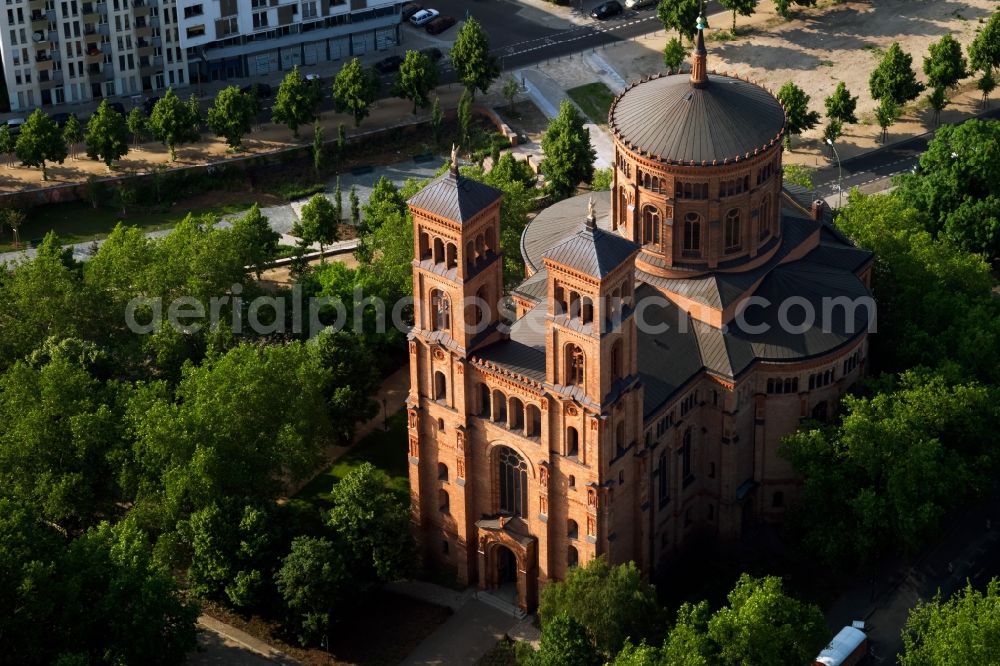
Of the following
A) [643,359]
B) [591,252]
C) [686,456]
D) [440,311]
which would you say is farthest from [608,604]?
[591,252]

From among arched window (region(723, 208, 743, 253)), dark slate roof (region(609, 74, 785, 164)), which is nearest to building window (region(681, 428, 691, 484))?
arched window (region(723, 208, 743, 253))

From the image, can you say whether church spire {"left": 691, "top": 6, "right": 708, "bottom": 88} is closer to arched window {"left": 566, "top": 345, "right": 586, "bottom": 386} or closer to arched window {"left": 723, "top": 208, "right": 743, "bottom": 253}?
arched window {"left": 723, "top": 208, "right": 743, "bottom": 253}

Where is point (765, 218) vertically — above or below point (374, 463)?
above

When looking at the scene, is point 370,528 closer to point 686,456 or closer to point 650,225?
point 686,456

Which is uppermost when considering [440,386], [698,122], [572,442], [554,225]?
[698,122]

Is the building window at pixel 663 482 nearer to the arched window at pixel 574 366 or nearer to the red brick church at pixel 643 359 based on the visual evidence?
the red brick church at pixel 643 359

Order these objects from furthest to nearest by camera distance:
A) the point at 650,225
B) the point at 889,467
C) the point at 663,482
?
the point at 650,225, the point at 663,482, the point at 889,467
